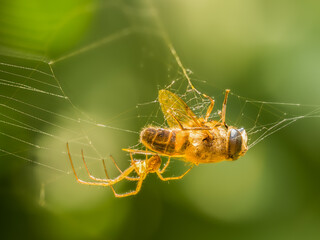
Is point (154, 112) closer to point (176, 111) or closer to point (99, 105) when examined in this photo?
point (176, 111)

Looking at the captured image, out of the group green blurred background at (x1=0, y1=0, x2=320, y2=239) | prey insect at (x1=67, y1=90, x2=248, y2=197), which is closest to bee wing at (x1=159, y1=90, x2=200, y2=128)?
prey insect at (x1=67, y1=90, x2=248, y2=197)

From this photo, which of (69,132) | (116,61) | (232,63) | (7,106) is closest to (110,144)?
(69,132)

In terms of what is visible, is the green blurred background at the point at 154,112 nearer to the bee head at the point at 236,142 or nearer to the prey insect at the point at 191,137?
the prey insect at the point at 191,137

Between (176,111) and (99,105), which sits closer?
(176,111)

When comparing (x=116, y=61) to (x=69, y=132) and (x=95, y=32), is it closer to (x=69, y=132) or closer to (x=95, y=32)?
(x=95, y=32)

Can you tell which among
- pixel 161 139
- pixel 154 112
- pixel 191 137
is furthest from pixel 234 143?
pixel 154 112

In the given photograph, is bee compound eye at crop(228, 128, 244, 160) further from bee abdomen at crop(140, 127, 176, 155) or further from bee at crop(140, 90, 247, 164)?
bee abdomen at crop(140, 127, 176, 155)
